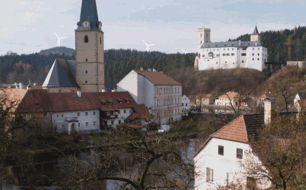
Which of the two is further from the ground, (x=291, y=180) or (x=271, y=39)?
(x=271, y=39)

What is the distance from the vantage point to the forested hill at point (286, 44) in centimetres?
11238

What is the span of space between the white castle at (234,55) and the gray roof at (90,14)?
2443 inches

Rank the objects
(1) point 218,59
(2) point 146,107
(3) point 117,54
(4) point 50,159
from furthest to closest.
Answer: (3) point 117,54
(1) point 218,59
(2) point 146,107
(4) point 50,159

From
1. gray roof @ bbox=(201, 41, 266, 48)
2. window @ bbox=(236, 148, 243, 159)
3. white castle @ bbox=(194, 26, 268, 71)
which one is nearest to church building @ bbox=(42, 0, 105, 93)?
window @ bbox=(236, 148, 243, 159)

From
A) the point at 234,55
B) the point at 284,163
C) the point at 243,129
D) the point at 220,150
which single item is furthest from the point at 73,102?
the point at 234,55

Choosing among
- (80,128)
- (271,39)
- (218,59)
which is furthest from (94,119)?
(271,39)

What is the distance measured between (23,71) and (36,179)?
132302 millimetres

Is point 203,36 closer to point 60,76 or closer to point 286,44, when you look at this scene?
point 286,44

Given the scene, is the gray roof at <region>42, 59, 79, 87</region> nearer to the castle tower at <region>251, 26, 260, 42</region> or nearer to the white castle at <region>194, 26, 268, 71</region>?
the white castle at <region>194, 26, 268, 71</region>

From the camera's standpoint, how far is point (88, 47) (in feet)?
165

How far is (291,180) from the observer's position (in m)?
11.4

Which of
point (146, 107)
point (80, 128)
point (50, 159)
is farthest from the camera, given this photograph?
point (146, 107)

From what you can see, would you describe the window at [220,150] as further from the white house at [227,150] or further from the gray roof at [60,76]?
the gray roof at [60,76]

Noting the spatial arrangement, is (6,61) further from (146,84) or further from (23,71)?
(146,84)
